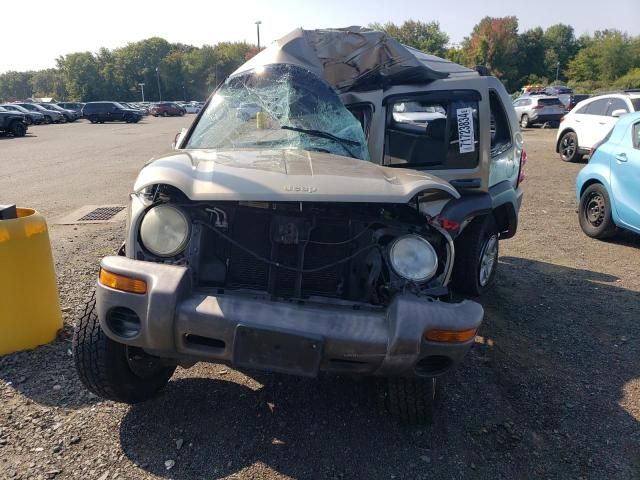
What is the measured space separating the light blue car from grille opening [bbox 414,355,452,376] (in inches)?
189

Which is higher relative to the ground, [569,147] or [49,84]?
[49,84]

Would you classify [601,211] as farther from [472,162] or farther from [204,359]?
[204,359]

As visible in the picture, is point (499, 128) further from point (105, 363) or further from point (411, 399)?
point (105, 363)

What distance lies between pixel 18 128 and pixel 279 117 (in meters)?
25.1

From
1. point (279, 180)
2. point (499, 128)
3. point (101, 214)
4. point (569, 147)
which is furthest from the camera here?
point (569, 147)

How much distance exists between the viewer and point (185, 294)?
95.9 inches

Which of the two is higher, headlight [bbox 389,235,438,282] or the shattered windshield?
the shattered windshield

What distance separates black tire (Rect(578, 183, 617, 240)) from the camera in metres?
6.73

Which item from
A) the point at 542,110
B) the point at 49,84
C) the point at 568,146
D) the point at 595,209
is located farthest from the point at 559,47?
Result: the point at 49,84

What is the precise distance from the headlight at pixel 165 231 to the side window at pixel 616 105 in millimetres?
12633

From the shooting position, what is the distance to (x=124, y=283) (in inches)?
96.3

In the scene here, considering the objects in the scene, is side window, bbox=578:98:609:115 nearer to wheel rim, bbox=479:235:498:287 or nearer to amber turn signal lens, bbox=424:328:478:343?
wheel rim, bbox=479:235:498:287

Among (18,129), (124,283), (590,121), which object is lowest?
(18,129)

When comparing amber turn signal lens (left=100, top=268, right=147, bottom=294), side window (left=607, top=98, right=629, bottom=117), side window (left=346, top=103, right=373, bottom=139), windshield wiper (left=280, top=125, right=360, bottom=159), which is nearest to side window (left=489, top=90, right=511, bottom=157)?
side window (left=346, top=103, right=373, bottom=139)
